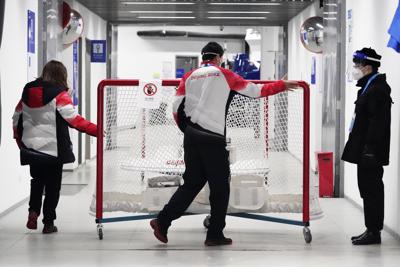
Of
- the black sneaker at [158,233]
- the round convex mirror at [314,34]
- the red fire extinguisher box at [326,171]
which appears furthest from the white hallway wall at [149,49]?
the black sneaker at [158,233]

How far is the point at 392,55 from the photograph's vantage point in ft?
23.0

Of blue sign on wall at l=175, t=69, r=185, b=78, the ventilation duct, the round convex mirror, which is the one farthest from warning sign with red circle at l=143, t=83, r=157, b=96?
blue sign on wall at l=175, t=69, r=185, b=78

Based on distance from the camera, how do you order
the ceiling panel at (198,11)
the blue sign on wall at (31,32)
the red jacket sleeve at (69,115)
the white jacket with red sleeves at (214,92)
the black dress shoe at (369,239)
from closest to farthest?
the white jacket with red sleeves at (214,92)
the black dress shoe at (369,239)
the red jacket sleeve at (69,115)
the blue sign on wall at (31,32)
the ceiling panel at (198,11)

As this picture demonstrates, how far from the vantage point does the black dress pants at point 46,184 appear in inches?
270

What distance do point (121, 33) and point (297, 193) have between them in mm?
20887

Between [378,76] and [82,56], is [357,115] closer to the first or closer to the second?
[378,76]

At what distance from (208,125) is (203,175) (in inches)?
16.5

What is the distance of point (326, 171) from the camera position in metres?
9.61

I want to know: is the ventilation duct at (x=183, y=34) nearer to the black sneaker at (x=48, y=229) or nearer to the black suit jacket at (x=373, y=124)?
the black sneaker at (x=48, y=229)

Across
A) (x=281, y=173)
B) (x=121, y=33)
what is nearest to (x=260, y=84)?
(x=281, y=173)

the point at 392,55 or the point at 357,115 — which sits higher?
the point at 392,55

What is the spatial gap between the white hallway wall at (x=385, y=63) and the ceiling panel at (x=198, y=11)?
12.0ft

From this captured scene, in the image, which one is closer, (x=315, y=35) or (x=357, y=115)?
(x=357, y=115)

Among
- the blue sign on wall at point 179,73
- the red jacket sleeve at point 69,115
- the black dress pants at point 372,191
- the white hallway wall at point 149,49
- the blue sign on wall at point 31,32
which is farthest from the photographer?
the blue sign on wall at point 179,73
